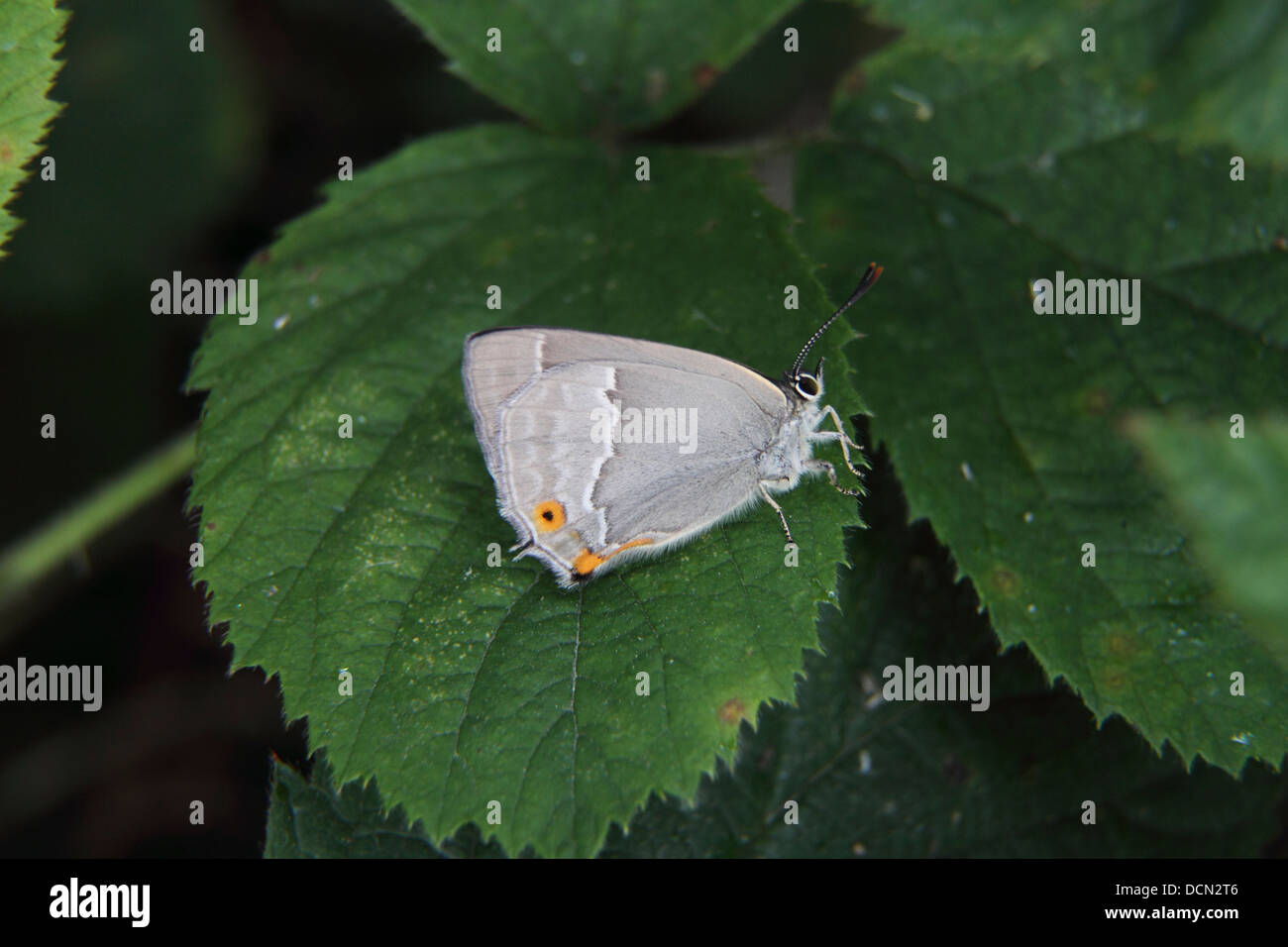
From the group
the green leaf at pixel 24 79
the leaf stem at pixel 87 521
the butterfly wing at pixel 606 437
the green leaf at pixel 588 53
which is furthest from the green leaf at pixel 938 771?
the green leaf at pixel 24 79

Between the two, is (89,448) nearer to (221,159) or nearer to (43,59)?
(221,159)

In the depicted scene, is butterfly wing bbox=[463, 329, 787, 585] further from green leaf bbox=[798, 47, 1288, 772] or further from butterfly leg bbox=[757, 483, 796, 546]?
green leaf bbox=[798, 47, 1288, 772]

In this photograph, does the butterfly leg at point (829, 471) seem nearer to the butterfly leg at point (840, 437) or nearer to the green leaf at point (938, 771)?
Answer: the butterfly leg at point (840, 437)

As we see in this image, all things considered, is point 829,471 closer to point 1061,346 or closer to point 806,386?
point 806,386

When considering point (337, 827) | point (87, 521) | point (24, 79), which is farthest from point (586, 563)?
point (87, 521)

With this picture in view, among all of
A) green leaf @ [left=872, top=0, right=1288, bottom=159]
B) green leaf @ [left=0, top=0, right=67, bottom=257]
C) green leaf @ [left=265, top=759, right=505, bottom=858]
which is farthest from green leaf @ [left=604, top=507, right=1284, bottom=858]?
green leaf @ [left=0, top=0, right=67, bottom=257]
